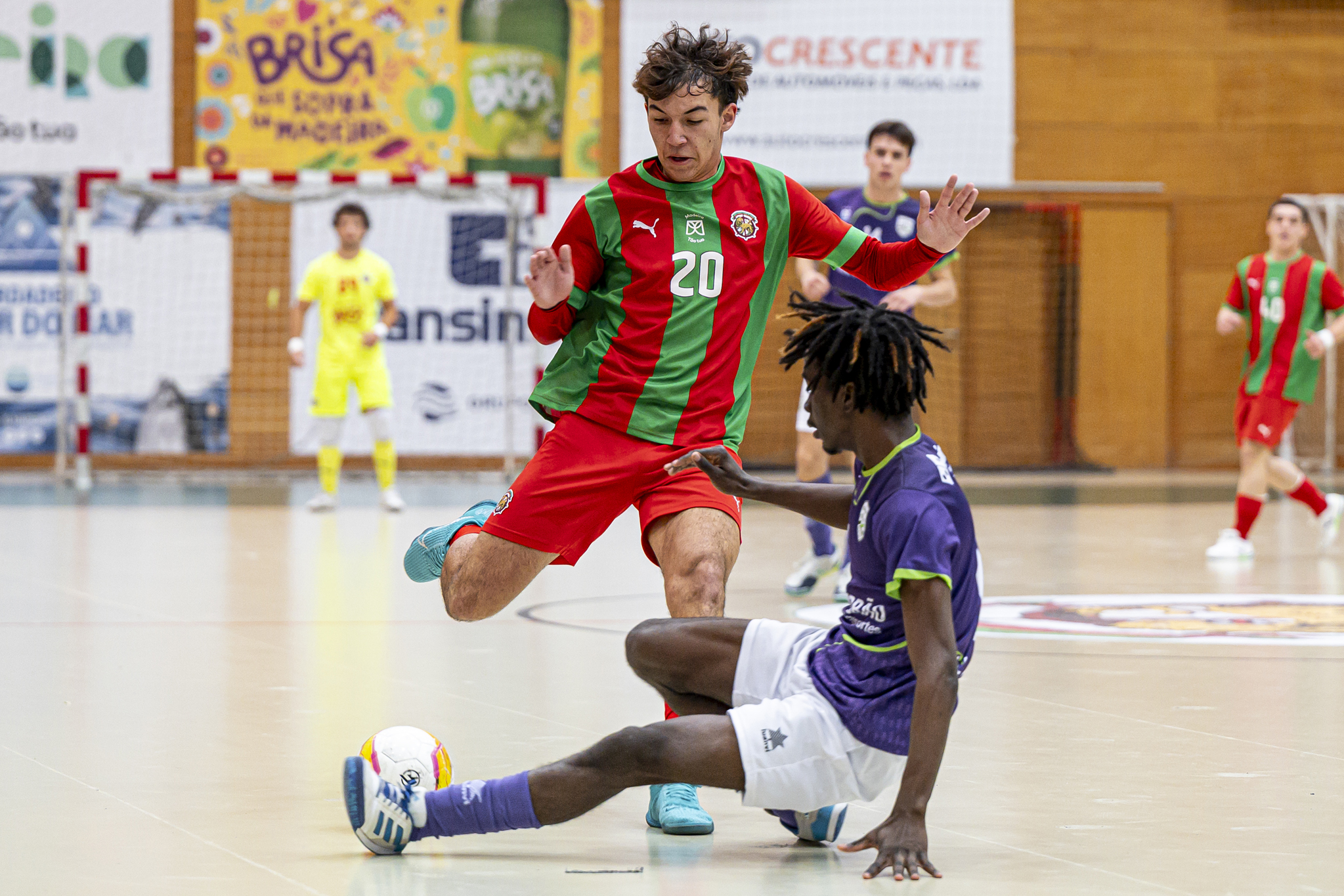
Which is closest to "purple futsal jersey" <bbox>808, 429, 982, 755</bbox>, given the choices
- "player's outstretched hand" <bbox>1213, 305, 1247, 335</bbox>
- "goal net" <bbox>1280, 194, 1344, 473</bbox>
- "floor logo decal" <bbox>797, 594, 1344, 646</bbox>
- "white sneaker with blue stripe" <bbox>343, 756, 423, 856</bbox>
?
"white sneaker with blue stripe" <bbox>343, 756, 423, 856</bbox>

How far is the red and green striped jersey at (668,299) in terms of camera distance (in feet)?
15.4

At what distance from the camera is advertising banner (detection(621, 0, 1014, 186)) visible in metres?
18.8

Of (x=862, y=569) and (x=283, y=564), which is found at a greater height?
(x=862, y=569)

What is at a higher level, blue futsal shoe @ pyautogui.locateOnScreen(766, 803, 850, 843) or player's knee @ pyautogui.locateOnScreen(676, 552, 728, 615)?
player's knee @ pyautogui.locateOnScreen(676, 552, 728, 615)

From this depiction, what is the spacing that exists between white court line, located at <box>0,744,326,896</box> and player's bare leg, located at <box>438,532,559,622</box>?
0.94 meters

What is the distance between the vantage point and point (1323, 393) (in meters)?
19.4

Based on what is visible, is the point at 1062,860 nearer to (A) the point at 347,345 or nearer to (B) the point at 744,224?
(B) the point at 744,224

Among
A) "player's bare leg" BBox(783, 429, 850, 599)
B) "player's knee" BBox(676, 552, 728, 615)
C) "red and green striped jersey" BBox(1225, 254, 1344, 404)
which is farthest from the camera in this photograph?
"red and green striped jersey" BBox(1225, 254, 1344, 404)

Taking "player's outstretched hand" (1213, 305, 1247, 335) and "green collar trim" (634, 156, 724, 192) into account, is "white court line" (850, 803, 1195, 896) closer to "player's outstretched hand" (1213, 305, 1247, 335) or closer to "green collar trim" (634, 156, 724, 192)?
"green collar trim" (634, 156, 724, 192)

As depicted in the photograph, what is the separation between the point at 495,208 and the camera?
18.3 m

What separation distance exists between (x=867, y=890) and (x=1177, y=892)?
0.63 meters

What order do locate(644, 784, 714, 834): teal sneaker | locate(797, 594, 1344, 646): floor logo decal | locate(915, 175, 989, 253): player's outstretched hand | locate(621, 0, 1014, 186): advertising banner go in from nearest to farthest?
locate(644, 784, 714, 834): teal sneaker, locate(915, 175, 989, 253): player's outstretched hand, locate(797, 594, 1344, 646): floor logo decal, locate(621, 0, 1014, 186): advertising banner

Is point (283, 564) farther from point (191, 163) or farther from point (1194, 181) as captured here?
point (1194, 181)

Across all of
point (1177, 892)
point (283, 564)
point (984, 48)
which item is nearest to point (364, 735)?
point (1177, 892)
